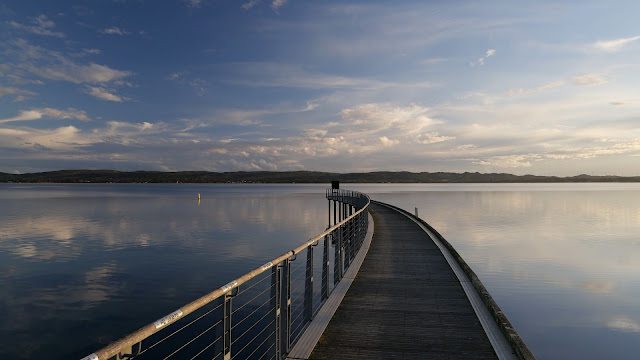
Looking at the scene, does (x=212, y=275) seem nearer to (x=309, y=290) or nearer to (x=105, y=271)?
(x=105, y=271)

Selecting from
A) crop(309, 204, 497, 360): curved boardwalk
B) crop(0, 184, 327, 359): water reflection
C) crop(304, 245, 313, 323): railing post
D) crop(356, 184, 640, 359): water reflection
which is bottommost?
crop(0, 184, 327, 359): water reflection

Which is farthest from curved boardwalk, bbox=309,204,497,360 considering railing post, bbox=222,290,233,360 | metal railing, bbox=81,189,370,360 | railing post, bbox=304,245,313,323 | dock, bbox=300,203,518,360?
railing post, bbox=222,290,233,360

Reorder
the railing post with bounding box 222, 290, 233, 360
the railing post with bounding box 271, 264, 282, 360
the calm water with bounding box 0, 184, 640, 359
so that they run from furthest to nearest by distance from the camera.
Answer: the calm water with bounding box 0, 184, 640, 359, the railing post with bounding box 271, 264, 282, 360, the railing post with bounding box 222, 290, 233, 360

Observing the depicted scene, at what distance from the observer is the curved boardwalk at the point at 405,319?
5234 millimetres

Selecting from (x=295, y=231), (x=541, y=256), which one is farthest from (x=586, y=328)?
(x=295, y=231)

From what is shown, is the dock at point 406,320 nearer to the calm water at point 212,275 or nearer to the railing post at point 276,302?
the railing post at point 276,302

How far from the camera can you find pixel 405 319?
6457 millimetres

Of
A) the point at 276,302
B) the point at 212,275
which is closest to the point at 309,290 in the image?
the point at 276,302

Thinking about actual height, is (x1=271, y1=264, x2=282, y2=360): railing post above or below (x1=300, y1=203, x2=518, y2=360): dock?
above

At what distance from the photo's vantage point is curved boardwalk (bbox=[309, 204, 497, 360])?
17.2 feet

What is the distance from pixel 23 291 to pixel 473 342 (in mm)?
17462

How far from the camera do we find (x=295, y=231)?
3609 centimetres

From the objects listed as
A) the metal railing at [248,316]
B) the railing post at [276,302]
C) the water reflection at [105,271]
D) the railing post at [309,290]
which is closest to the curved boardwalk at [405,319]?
the railing post at [309,290]

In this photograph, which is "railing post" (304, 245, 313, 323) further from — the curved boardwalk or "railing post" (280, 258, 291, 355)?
"railing post" (280, 258, 291, 355)
